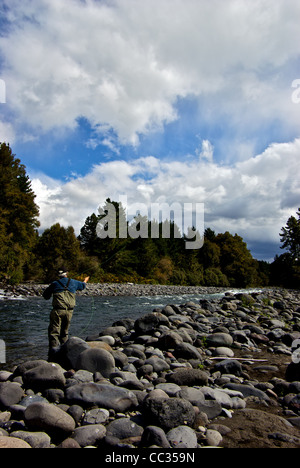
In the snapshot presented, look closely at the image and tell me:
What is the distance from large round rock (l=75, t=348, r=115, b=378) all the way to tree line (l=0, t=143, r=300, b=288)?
13.1 m

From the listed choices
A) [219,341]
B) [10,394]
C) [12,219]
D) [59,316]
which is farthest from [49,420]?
[12,219]

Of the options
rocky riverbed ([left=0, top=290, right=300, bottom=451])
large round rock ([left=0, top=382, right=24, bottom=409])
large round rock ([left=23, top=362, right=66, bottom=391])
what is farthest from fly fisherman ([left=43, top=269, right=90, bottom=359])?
large round rock ([left=0, top=382, right=24, bottom=409])

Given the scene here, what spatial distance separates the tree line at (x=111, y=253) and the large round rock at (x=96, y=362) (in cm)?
Answer: 1311

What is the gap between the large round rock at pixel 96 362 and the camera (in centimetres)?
497

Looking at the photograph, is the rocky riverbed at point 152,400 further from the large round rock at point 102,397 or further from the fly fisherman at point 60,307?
the fly fisherman at point 60,307

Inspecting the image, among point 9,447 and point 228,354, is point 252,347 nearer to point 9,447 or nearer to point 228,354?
point 228,354

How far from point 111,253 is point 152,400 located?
147 feet

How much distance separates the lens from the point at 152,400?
3.40 meters

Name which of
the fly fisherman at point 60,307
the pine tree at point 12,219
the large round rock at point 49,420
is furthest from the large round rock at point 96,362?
the pine tree at point 12,219

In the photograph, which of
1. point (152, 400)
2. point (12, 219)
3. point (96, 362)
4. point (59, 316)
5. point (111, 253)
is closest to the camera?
point (152, 400)

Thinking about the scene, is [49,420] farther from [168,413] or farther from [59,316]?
[59,316]

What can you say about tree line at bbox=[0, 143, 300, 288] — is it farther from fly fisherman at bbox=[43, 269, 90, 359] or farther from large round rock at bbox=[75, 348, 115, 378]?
large round rock at bbox=[75, 348, 115, 378]

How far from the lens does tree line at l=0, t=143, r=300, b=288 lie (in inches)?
1093

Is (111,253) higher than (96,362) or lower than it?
higher
